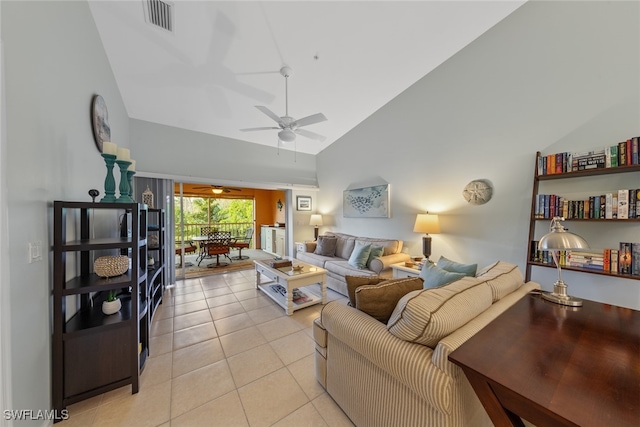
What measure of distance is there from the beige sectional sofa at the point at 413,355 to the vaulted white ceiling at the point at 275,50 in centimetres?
277

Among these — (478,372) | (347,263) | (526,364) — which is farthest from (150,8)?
(347,263)

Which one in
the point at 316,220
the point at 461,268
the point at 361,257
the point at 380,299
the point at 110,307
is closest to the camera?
the point at 380,299

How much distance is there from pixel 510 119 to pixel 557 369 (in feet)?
9.33

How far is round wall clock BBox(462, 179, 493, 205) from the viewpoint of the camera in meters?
2.87

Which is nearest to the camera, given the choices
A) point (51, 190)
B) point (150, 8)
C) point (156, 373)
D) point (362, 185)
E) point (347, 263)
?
point (51, 190)

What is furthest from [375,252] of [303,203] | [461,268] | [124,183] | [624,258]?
[124,183]

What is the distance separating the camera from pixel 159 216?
3.10m

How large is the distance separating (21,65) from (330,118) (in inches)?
144

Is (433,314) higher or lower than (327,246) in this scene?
higher

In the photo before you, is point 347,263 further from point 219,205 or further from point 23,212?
point 219,205

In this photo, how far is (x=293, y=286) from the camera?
2930 millimetres

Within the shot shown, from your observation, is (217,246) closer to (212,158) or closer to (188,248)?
(188,248)

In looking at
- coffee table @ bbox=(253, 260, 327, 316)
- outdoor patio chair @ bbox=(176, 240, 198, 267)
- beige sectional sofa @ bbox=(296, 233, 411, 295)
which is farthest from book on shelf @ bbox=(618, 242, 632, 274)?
outdoor patio chair @ bbox=(176, 240, 198, 267)

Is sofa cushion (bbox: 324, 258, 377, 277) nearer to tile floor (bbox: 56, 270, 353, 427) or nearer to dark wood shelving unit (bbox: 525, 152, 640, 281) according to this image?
tile floor (bbox: 56, 270, 353, 427)
